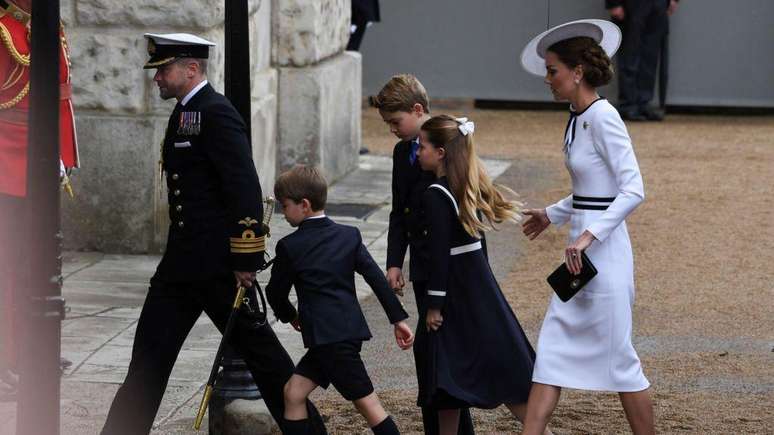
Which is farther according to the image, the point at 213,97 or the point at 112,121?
the point at 112,121

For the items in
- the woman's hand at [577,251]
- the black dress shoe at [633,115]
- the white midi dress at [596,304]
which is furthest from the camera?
the black dress shoe at [633,115]

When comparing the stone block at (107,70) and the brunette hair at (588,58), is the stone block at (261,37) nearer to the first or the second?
the stone block at (107,70)

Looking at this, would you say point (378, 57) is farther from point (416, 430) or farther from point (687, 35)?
point (416, 430)

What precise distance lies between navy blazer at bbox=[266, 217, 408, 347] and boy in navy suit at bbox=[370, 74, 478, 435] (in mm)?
276

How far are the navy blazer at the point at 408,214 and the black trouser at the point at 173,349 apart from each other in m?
0.56

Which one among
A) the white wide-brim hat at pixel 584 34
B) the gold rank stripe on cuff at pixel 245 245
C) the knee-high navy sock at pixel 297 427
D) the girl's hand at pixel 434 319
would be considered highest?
the white wide-brim hat at pixel 584 34

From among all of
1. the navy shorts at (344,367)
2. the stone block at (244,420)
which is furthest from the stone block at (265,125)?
the navy shorts at (344,367)

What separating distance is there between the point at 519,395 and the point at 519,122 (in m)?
12.3

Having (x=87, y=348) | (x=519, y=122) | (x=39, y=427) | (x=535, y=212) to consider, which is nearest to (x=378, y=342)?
(x=87, y=348)

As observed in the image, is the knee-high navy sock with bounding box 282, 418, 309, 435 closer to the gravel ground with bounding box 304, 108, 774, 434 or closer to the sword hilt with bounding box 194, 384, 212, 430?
the sword hilt with bounding box 194, 384, 212, 430

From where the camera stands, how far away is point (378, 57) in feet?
60.6

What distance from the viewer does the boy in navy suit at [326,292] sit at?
206 inches

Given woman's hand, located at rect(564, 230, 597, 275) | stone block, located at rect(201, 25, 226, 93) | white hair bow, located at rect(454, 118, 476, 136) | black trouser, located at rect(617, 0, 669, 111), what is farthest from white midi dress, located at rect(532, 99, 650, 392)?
black trouser, located at rect(617, 0, 669, 111)

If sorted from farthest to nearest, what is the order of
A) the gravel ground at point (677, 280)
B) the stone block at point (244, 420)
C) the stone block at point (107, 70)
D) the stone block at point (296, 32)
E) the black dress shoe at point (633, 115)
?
the black dress shoe at point (633, 115) < the stone block at point (296, 32) < the stone block at point (107, 70) < the gravel ground at point (677, 280) < the stone block at point (244, 420)
